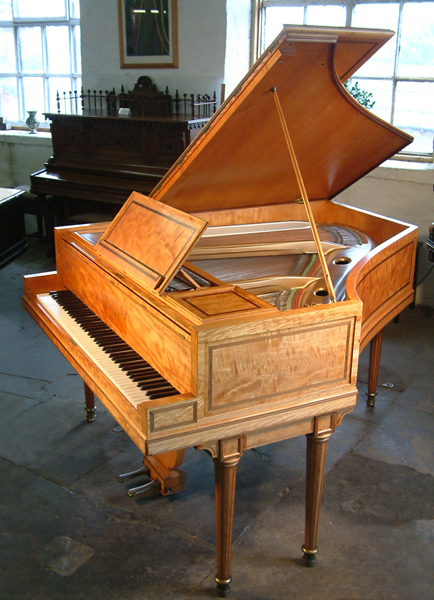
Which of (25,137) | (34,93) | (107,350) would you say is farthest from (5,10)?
(107,350)

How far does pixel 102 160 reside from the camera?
229 inches

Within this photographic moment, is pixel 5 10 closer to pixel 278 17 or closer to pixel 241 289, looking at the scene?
pixel 278 17

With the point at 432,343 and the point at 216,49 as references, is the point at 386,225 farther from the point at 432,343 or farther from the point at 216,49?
the point at 216,49

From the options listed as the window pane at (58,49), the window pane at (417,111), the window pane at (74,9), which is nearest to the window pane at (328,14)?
the window pane at (417,111)

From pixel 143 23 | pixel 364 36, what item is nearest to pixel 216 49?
pixel 143 23

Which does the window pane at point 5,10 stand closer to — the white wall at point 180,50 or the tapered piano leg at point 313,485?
the white wall at point 180,50

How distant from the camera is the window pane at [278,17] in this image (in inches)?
218

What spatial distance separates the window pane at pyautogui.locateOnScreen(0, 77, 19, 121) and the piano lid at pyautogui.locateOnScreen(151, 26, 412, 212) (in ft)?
16.9

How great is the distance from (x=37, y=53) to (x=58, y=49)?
311 mm

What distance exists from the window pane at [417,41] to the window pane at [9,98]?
15.1 ft

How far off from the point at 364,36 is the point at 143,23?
13.7 feet

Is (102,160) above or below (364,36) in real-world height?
below

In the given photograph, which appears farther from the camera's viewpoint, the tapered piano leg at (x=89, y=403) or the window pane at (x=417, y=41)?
the window pane at (x=417, y=41)

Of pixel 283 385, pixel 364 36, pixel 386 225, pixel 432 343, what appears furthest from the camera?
pixel 432 343
